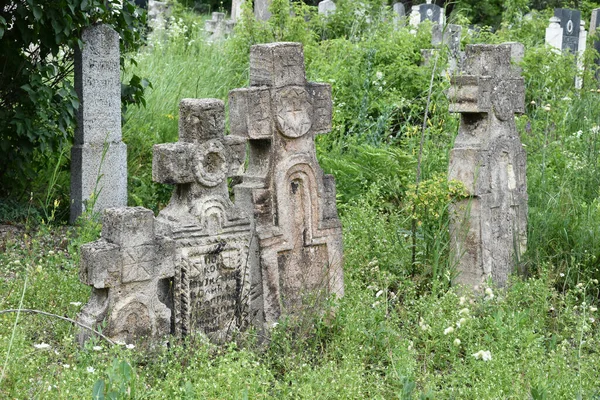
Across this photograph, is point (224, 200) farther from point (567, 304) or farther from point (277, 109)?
point (567, 304)

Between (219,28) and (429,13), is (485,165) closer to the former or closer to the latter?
(219,28)

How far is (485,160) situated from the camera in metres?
5.88

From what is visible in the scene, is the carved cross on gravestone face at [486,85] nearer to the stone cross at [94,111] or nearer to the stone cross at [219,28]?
the stone cross at [94,111]

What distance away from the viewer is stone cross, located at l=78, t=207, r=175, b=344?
436 cm

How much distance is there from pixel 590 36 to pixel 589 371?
312 inches

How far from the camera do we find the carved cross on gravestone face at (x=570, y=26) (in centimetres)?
1436

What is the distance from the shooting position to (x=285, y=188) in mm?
5070

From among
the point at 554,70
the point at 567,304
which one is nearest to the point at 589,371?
the point at 567,304

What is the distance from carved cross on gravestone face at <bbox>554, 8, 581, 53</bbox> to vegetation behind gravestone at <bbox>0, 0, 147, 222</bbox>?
8.79 meters

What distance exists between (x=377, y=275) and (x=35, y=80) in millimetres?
3169

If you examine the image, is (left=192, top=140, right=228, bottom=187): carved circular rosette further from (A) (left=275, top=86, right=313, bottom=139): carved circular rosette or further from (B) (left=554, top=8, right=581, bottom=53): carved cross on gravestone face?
Result: (B) (left=554, top=8, right=581, bottom=53): carved cross on gravestone face

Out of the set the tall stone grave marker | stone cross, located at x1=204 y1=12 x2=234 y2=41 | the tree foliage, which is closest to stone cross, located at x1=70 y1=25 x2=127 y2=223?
the tree foliage

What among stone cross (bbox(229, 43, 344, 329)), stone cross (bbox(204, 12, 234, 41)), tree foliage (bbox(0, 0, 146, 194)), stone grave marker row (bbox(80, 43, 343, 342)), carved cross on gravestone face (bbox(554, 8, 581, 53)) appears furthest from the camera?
carved cross on gravestone face (bbox(554, 8, 581, 53))

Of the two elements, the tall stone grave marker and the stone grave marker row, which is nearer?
the stone grave marker row
